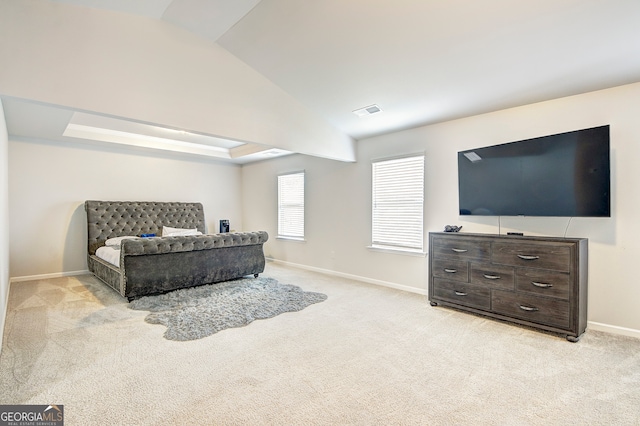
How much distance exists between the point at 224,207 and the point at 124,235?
7.44ft

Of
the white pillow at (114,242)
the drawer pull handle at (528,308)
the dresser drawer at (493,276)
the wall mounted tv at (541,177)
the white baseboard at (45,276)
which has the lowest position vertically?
the white baseboard at (45,276)

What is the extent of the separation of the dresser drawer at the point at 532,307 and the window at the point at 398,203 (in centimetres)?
128

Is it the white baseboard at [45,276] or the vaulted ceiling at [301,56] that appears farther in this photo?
the white baseboard at [45,276]

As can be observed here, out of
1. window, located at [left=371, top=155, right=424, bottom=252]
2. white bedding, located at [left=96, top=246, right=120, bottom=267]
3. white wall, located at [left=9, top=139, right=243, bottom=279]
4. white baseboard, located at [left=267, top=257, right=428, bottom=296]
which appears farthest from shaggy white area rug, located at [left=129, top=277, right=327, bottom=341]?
white wall, located at [left=9, top=139, right=243, bottom=279]

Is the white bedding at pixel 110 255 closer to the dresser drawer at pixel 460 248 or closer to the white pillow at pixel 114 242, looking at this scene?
the white pillow at pixel 114 242

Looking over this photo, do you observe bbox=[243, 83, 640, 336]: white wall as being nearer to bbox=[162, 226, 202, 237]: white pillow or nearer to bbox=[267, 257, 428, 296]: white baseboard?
bbox=[267, 257, 428, 296]: white baseboard

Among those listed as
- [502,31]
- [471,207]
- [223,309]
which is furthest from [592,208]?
[223,309]

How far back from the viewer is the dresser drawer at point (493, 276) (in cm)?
312

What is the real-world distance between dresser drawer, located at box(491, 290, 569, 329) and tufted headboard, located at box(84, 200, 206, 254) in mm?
5740

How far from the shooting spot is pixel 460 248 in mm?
3494

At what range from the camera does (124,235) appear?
18.5 ft

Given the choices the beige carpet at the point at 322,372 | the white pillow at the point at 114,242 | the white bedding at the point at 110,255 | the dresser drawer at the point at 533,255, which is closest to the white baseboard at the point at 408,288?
the beige carpet at the point at 322,372

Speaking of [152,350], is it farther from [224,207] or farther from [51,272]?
[224,207]

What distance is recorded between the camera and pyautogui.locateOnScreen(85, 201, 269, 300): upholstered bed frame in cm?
385
